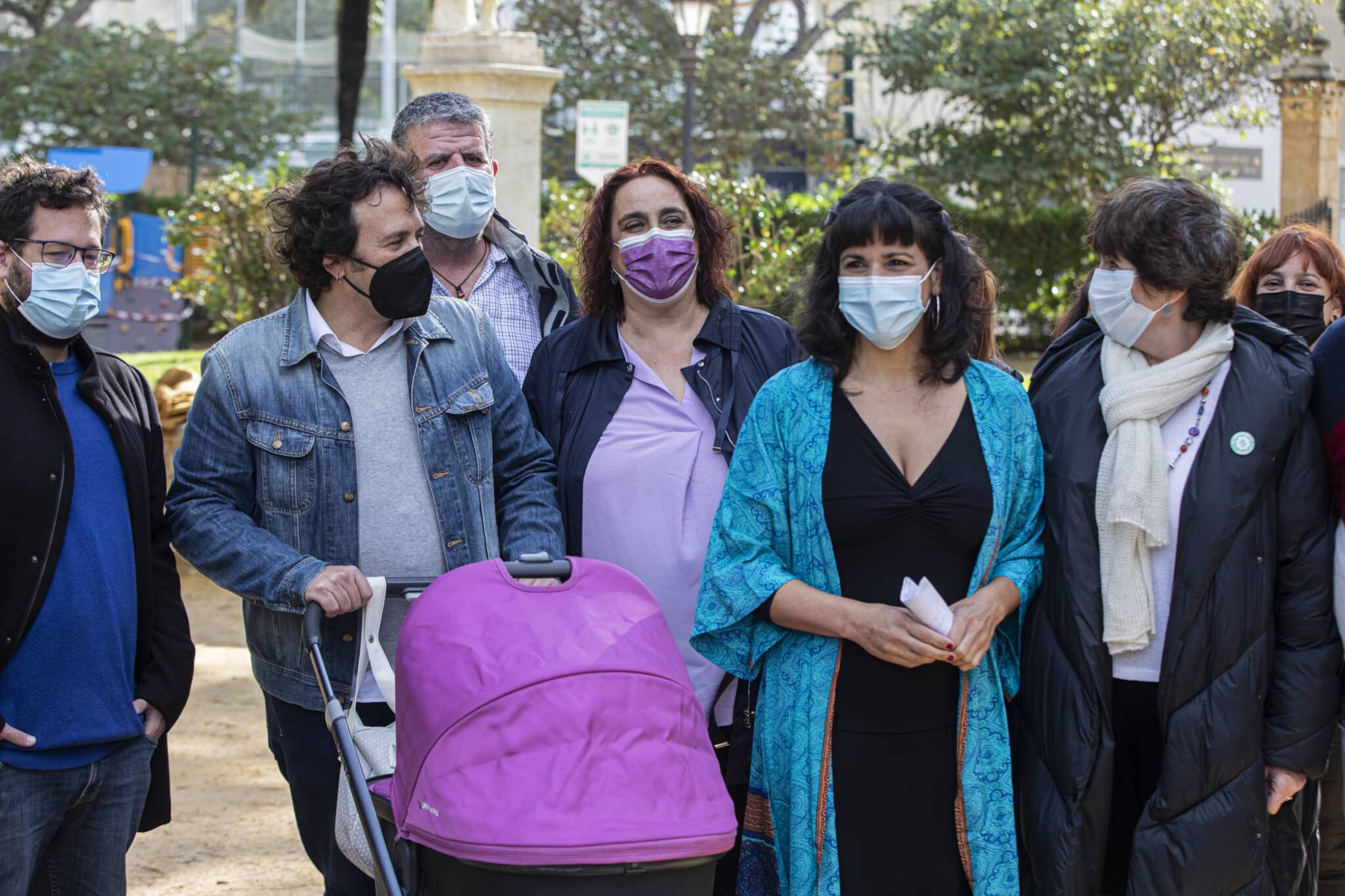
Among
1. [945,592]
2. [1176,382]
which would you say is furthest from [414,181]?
[1176,382]

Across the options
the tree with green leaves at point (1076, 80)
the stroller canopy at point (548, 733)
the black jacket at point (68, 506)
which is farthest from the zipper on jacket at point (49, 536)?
the tree with green leaves at point (1076, 80)

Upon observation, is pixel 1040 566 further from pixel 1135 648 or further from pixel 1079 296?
pixel 1079 296

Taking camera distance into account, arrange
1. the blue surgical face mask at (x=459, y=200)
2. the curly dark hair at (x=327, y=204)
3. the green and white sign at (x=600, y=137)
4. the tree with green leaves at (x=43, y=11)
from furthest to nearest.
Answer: the tree with green leaves at (x=43, y=11) → the green and white sign at (x=600, y=137) → the blue surgical face mask at (x=459, y=200) → the curly dark hair at (x=327, y=204)

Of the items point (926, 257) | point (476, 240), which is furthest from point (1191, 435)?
point (476, 240)

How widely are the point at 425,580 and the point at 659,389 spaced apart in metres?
0.89

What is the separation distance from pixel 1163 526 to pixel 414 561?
1698 millimetres

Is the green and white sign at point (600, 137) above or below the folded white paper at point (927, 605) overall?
above

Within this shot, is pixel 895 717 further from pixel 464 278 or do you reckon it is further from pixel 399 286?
pixel 464 278

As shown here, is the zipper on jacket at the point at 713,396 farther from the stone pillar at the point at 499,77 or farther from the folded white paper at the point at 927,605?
the stone pillar at the point at 499,77

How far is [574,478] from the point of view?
12.2 ft

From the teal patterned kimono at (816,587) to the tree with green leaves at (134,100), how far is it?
952 inches

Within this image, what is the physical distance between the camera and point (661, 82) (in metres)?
23.8

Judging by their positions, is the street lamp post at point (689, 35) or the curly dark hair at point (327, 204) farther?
the street lamp post at point (689, 35)

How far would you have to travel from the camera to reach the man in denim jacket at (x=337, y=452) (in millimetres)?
3311
